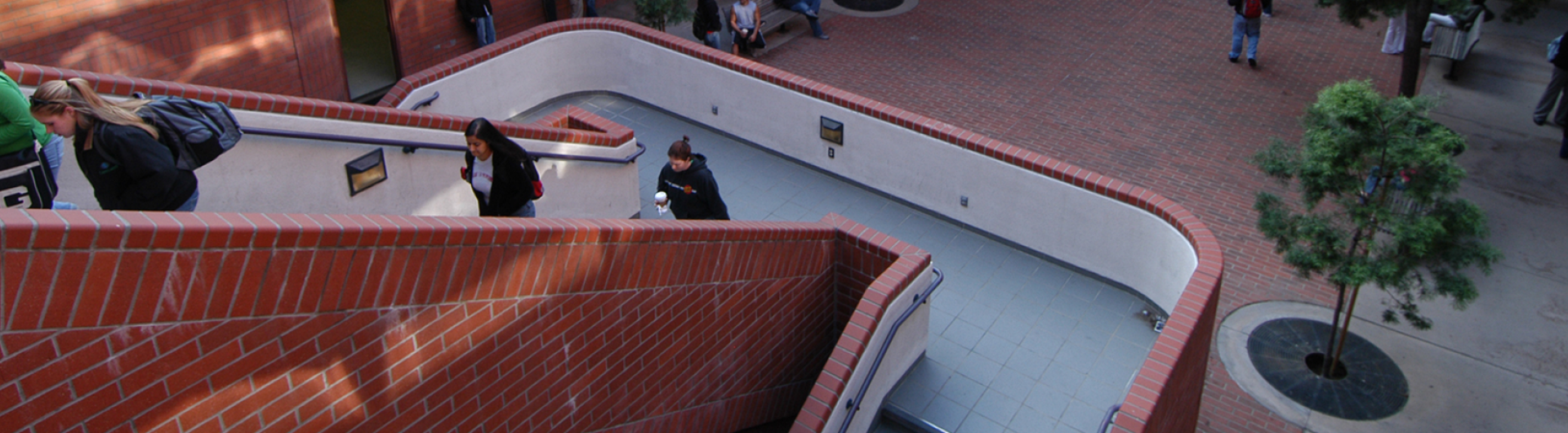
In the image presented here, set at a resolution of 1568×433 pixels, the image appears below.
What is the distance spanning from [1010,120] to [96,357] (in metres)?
11.6

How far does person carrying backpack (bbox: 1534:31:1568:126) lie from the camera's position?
1319 centimetres

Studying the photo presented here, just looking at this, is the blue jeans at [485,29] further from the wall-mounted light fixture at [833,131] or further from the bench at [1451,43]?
the bench at [1451,43]

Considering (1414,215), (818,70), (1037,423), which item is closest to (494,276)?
(1037,423)

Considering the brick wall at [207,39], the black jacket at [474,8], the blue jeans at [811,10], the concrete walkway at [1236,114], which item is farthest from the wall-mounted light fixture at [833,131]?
the blue jeans at [811,10]

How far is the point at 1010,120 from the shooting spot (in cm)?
1355

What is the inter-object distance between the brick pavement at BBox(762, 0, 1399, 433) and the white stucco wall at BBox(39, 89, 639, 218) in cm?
581

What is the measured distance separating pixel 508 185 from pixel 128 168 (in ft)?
7.09

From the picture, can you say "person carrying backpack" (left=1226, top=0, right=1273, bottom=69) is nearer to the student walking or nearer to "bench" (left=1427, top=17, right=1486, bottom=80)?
"bench" (left=1427, top=17, right=1486, bottom=80)

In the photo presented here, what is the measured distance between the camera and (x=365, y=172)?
721 centimetres

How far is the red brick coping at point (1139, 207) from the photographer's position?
20.7 ft

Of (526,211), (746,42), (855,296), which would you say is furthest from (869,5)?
(526,211)

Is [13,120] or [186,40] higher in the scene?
[13,120]

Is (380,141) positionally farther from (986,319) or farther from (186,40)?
(986,319)

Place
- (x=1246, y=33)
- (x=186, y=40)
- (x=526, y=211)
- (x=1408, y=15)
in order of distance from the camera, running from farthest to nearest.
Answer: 1. (x=1246, y=33)
2. (x=1408, y=15)
3. (x=186, y=40)
4. (x=526, y=211)
